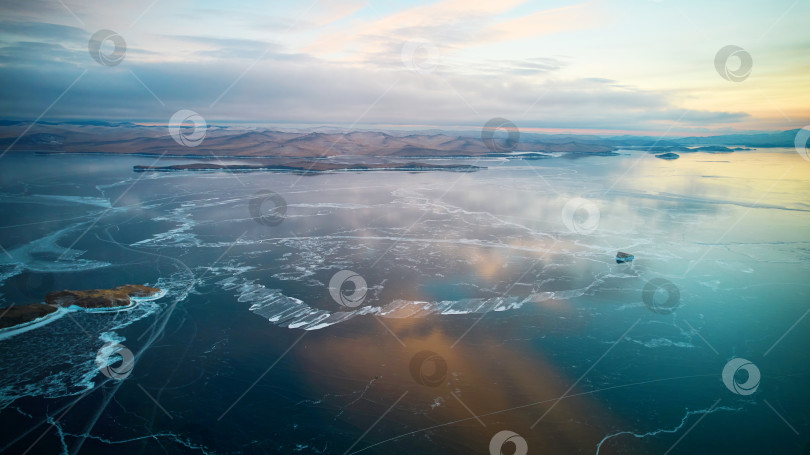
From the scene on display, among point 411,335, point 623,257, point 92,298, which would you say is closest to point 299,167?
point 92,298

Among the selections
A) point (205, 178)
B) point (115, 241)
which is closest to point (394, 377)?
point (115, 241)

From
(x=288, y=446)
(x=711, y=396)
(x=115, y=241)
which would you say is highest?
(x=115, y=241)

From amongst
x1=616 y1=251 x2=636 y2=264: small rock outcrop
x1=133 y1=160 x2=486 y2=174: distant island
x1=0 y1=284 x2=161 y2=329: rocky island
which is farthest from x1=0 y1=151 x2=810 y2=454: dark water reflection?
x1=133 y1=160 x2=486 y2=174: distant island

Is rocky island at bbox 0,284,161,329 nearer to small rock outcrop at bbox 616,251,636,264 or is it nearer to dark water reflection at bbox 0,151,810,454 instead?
dark water reflection at bbox 0,151,810,454

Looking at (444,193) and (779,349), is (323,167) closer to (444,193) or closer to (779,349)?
(444,193)

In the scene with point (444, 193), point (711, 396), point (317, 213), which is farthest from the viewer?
point (444, 193)

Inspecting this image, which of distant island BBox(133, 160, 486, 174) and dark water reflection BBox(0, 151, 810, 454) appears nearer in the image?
dark water reflection BBox(0, 151, 810, 454)

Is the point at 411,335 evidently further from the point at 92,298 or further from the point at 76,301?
the point at 76,301

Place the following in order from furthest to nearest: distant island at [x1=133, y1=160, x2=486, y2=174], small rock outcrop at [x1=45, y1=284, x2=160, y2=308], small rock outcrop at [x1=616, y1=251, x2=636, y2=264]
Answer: distant island at [x1=133, y1=160, x2=486, y2=174], small rock outcrop at [x1=616, y1=251, x2=636, y2=264], small rock outcrop at [x1=45, y1=284, x2=160, y2=308]

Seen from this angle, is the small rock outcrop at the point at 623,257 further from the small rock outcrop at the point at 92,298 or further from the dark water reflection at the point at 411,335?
the small rock outcrop at the point at 92,298

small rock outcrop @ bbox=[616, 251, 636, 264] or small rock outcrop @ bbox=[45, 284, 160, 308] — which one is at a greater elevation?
small rock outcrop @ bbox=[45, 284, 160, 308]
